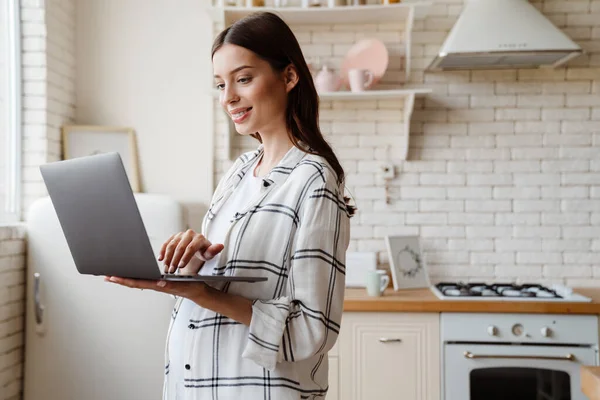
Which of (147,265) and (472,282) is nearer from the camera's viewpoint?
(147,265)

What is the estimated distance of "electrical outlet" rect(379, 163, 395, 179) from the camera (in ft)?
11.3

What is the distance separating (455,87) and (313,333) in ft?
8.37

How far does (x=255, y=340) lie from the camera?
1217mm

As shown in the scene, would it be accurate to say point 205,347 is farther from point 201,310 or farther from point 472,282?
point 472,282

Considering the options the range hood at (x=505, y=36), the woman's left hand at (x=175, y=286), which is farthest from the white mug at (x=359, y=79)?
the woman's left hand at (x=175, y=286)

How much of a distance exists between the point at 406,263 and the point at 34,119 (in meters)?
2.00

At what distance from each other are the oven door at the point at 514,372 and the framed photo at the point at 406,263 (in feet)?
1.63

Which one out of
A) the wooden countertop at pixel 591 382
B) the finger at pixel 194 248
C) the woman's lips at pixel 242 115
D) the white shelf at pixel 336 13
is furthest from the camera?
the white shelf at pixel 336 13

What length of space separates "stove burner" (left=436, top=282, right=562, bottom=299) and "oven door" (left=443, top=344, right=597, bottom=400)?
0.79 feet

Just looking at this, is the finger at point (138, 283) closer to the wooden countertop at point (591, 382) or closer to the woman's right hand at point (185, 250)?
the woman's right hand at point (185, 250)

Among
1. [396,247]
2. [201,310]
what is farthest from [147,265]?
[396,247]

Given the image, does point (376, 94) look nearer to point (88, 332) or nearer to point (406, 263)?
point (406, 263)

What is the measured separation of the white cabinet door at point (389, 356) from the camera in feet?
9.51

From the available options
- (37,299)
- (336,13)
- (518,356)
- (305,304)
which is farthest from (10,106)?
(518,356)
